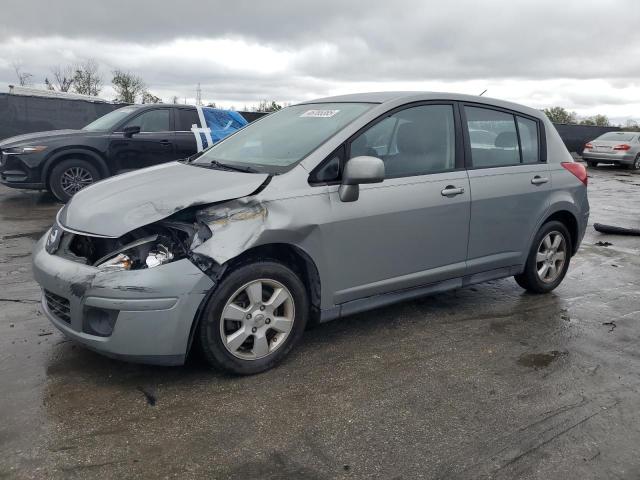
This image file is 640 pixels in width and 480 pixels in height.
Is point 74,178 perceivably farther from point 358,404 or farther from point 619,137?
point 619,137

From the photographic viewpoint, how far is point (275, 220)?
328 centimetres

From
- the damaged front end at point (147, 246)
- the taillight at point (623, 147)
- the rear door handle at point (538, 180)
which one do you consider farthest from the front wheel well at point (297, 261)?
the taillight at point (623, 147)

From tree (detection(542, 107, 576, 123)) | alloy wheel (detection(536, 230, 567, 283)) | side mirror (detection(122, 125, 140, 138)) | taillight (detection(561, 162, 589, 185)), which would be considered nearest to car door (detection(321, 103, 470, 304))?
alloy wheel (detection(536, 230, 567, 283))

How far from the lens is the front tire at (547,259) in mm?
4961

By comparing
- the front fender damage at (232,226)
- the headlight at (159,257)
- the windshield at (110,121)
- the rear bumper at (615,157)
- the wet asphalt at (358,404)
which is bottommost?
the wet asphalt at (358,404)

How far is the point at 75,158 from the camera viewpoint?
29.8 ft

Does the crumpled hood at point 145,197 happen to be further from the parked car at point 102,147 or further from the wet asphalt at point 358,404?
the parked car at point 102,147

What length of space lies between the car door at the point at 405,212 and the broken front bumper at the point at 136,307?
96 centimetres

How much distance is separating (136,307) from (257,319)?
70 cm

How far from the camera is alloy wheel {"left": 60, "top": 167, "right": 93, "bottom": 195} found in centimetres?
905

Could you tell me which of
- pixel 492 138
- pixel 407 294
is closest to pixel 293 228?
pixel 407 294

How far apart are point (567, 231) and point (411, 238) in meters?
2.06

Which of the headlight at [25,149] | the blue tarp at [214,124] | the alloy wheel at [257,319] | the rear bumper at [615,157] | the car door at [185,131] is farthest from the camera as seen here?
the rear bumper at [615,157]

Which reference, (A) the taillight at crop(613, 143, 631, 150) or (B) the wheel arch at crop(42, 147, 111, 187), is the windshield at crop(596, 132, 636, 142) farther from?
(B) the wheel arch at crop(42, 147, 111, 187)
